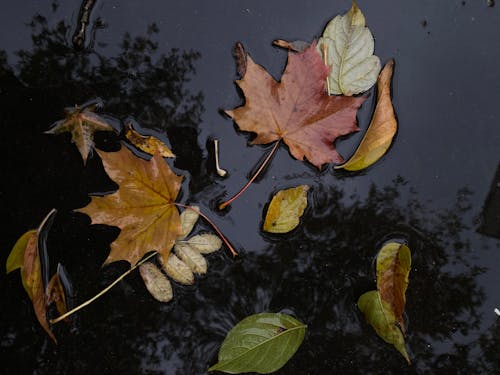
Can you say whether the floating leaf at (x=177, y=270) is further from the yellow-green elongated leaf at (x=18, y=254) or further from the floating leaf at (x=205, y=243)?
the yellow-green elongated leaf at (x=18, y=254)

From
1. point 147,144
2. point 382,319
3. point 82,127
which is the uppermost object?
point 82,127

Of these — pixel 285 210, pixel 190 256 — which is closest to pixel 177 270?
pixel 190 256

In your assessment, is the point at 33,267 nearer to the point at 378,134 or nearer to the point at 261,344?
the point at 261,344

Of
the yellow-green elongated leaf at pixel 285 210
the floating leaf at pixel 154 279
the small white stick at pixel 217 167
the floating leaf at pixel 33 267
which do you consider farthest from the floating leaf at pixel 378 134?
the floating leaf at pixel 33 267

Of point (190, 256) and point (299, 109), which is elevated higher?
point (299, 109)

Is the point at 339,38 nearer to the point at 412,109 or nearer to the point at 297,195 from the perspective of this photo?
the point at 412,109

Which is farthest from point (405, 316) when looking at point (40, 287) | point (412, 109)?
point (40, 287)

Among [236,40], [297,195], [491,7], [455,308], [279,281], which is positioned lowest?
[455,308]
